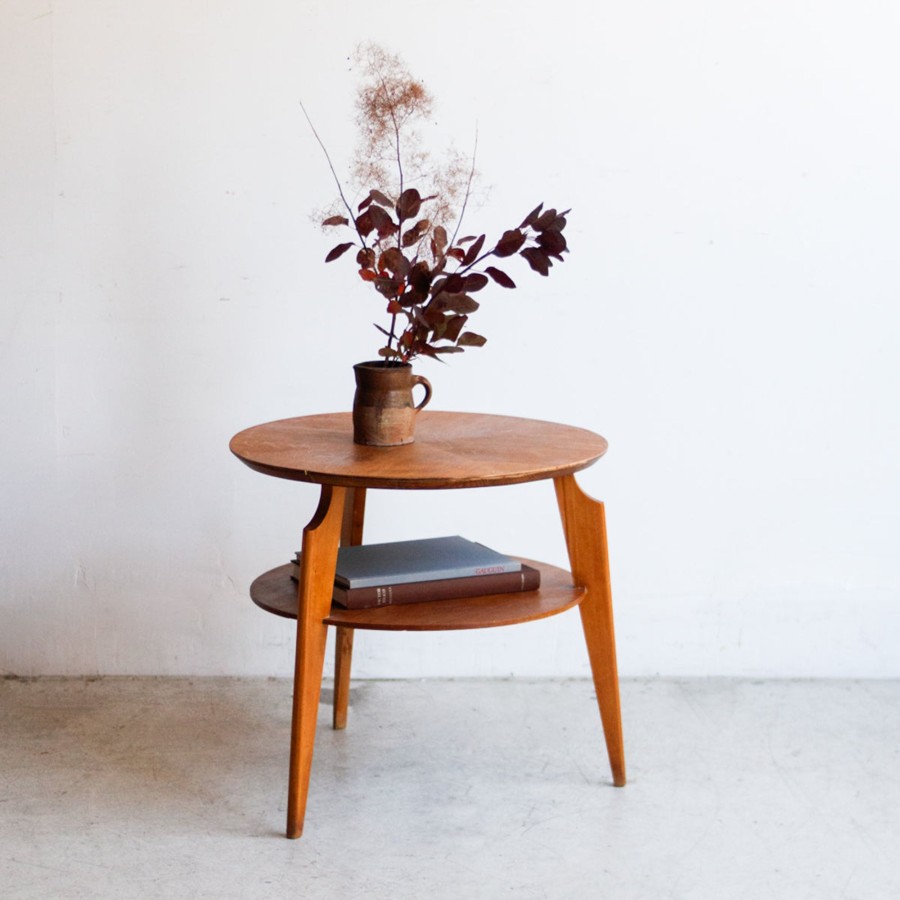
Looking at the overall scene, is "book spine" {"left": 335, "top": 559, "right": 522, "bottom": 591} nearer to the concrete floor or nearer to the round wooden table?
the round wooden table

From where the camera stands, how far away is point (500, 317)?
9.10 ft

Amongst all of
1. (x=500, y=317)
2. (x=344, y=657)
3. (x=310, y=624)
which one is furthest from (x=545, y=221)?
(x=344, y=657)

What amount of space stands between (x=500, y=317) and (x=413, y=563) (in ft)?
2.62

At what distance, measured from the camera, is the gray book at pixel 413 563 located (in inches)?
84.0

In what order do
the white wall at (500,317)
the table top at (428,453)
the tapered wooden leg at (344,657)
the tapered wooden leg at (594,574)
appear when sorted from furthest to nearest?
the white wall at (500,317) → the tapered wooden leg at (344,657) → the tapered wooden leg at (594,574) → the table top at (428,453)

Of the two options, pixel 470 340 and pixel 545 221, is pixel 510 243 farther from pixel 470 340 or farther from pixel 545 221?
pixel 470 340

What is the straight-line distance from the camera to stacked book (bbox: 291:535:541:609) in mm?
2115

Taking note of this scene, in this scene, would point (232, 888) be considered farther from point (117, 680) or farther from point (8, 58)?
point (8, 58)

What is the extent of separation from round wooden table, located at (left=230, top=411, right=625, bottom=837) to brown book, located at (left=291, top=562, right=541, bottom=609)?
0.02 metres

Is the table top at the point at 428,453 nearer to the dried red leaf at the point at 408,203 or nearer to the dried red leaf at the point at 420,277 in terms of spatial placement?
the dried red leaf at the point at 420,277

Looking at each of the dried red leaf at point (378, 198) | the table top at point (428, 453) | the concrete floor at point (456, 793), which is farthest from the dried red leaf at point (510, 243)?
the concrete floor at point (456, 793)

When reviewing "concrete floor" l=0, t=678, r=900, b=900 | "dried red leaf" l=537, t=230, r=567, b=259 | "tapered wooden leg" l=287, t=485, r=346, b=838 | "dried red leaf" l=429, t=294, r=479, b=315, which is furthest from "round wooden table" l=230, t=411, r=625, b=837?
"dried red leaf" l=537, t=230, r=567, b=259

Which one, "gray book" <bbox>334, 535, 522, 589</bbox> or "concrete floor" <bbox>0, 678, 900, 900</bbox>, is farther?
"gray book" <bbox>334, 535, 522, 589</bbox>

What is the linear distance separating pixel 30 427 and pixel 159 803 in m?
1.03
